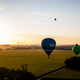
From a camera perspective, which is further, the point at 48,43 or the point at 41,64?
the point at 41,64

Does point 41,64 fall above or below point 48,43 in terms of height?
below

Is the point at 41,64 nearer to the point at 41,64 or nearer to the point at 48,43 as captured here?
the point at 41,64

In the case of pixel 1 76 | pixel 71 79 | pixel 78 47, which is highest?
pixel 78 47

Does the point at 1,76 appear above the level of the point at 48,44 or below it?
below

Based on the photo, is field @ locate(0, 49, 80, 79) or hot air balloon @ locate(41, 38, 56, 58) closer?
field @ locate(0, 49, 80, 79)

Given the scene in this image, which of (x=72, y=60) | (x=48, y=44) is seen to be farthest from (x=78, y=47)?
(x=48, y=44)

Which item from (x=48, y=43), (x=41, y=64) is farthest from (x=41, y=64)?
(x=48, y=43)

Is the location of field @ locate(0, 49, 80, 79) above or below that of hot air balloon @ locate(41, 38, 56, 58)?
below

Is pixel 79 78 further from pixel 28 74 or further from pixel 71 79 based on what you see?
pixel 28 74

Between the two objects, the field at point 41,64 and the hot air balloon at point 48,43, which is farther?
the hot air balloon at point 48,43

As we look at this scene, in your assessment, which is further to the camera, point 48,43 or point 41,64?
point 41,64

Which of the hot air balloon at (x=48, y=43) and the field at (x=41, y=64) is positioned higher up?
the hot air balloon at (x=48, y=43)
